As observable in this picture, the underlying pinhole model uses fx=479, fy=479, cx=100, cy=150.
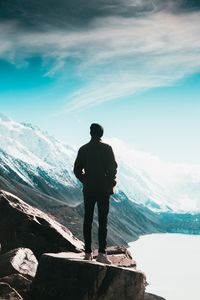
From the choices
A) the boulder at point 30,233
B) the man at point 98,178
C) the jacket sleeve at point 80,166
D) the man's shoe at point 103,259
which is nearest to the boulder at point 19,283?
the man at point 98,178

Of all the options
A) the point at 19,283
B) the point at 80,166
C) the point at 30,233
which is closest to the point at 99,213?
the point at 80,166

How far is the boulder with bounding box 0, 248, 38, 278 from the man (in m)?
2.03

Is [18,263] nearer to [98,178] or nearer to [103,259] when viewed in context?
[103,259]

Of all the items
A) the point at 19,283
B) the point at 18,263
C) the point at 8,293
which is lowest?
the point at 8,293

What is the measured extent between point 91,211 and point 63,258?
1.84m

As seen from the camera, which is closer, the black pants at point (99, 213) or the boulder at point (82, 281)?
the boulder at point (82, 281)

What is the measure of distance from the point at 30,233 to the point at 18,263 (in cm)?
356

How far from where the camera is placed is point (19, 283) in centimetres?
1321

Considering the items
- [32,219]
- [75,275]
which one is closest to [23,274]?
[75,275]

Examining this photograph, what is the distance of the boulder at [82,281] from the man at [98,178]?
115cm

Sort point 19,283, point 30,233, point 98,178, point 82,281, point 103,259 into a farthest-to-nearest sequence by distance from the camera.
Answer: point 30,233 → point 98,178 → point 103,259 → point 19,283 → point 82,281

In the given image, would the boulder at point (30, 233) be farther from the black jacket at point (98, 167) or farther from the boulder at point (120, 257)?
the black jacket at point (98, 167)

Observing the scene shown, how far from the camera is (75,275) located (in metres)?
12.0

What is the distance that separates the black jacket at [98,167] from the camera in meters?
13.5
